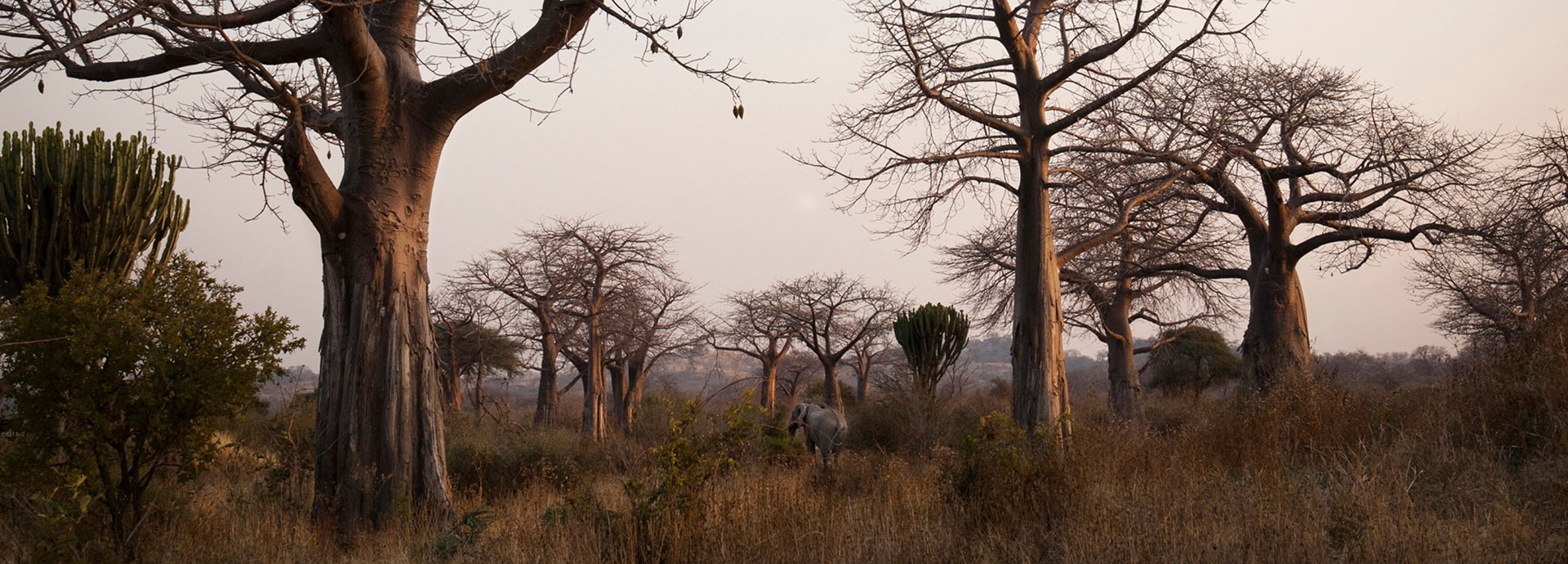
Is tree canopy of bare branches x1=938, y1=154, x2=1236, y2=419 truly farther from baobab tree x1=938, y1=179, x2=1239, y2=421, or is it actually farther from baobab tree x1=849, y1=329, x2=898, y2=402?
baobab tree x1=849, y1=329, x2=898, y2=402

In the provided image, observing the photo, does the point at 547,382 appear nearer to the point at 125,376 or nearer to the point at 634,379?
the point at 634,379

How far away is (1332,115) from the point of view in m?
13.0

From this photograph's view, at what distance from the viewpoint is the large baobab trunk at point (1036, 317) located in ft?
31.5

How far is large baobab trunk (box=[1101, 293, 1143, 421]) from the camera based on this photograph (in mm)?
18766

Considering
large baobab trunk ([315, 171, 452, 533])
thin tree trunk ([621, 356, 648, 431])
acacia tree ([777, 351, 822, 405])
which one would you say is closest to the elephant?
large baobab trunk ([315, 171, 452, 533])

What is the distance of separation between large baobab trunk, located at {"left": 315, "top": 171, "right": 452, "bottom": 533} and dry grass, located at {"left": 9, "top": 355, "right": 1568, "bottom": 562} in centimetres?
27

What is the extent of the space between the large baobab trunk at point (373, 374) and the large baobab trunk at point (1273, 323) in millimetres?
12068

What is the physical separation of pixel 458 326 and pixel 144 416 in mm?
18693

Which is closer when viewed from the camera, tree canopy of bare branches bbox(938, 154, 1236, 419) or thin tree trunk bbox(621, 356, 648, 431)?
tree canopy of bare branches bbox(938, 154, 1236, 419)

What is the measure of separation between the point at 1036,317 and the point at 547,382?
694 inches

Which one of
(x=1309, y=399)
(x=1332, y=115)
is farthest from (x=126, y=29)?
(x=1332, y=115)

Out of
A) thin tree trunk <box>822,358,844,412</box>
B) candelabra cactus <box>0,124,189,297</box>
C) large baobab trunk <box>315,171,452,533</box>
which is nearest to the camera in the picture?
large baobab trunk <box>315,171,452,533</box>

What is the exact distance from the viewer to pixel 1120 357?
762 inches

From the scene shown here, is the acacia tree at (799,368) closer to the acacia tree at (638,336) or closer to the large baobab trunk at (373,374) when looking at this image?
the acacia tree at (638,336)
